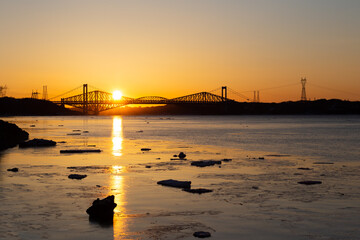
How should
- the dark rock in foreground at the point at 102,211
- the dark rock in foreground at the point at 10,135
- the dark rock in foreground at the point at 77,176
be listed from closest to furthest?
the dark rock in foreground at the point at 102,211
the dark rock in foreground at the point at 77,176
the dark rock in foreground at the point at 10,135

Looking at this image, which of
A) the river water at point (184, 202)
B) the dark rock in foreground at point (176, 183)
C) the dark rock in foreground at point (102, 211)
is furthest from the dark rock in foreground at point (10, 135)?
the dark rock in foreground at point (102, 211)

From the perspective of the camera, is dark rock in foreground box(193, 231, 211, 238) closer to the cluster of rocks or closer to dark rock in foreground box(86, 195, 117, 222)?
dark rock in foreground box(86, 195, 117, 222)

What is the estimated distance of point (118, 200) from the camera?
15273 millimetres

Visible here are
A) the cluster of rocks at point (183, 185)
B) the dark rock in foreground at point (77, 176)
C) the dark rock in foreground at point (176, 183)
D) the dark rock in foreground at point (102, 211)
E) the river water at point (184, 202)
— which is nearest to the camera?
the river water at point (184, 202)

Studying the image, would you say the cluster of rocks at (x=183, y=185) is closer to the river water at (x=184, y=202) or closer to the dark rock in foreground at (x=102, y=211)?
the river water at (x=184, y=202)

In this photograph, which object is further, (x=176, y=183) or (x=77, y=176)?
(x=77, y=176)

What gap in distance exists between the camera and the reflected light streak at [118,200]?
38.1 ft

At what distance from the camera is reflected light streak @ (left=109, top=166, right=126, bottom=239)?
11617mm

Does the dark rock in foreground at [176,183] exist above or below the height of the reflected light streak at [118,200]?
above

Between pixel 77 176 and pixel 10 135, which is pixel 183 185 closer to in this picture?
pixel 77 176

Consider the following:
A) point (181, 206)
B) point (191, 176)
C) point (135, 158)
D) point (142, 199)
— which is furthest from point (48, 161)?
point (181, 206)

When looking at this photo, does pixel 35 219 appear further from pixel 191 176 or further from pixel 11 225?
pixel 191 176

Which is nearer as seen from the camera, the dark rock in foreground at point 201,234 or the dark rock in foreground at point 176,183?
the dark rock in foreground at point 201,234

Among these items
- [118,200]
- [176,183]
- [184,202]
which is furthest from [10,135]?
[184,202]
